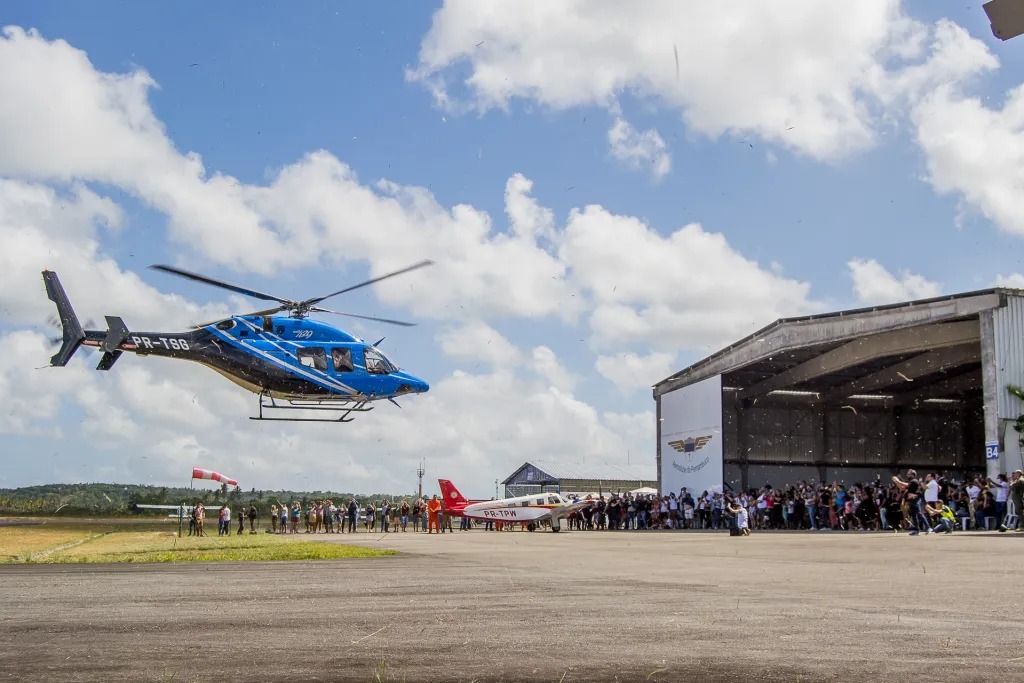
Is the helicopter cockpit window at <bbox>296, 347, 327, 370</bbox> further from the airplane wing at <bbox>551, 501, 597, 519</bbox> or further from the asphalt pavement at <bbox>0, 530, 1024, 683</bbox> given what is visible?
the airplane wing at <bbox>551, 501, 597, 519</bbox>

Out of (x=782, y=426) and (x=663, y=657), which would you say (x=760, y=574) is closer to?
(x=663, y=657)

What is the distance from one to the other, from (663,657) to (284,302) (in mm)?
21996

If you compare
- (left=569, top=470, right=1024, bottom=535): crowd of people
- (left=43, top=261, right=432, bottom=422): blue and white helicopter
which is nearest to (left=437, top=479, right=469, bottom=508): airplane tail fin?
(left=569, top=470, right=1024, bottom=535): crowd of people

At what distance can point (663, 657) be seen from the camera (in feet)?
15.9

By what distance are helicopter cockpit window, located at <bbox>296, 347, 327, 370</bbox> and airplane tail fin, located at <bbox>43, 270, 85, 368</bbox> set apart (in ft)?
19.9

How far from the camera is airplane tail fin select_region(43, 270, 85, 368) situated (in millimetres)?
25250

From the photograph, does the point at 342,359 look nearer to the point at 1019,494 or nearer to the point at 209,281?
the point at 209,281

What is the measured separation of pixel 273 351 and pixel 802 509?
66.6 ft

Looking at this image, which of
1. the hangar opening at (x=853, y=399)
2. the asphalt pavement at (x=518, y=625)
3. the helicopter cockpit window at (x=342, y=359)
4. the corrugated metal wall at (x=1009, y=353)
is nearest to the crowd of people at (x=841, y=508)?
the hangar opening at (x=853, y=399)

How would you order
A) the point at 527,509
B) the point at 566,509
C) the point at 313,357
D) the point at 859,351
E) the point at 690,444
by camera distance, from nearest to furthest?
the point at 313,357 → the point at 859,351 → the point at 566,509 → the point at 527,509 → the point at 690,444

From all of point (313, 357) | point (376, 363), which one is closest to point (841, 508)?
point (376, 363)

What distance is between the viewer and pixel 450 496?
48.1 metres

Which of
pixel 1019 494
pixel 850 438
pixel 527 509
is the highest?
pixel 850 438

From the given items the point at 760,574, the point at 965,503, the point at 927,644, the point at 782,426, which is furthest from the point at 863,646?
the point at 782,426
